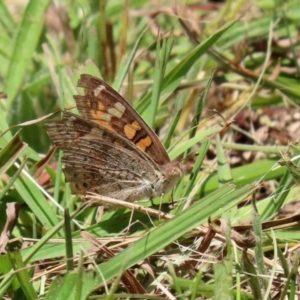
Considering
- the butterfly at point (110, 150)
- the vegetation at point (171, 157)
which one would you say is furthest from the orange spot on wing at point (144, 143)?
the vegetation at point (171, 157)

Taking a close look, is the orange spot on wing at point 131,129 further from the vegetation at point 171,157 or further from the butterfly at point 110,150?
the vegetation at point 171,157

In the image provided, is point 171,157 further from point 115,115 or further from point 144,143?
point 115,115

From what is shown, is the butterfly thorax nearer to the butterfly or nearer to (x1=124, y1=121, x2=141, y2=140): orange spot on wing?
the butterfly

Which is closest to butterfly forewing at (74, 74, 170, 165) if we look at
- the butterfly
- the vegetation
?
the butterfly

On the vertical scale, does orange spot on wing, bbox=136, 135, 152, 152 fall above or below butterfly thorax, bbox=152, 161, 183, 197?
above

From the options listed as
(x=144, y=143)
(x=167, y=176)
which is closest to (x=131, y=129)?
(x=144, y=143)

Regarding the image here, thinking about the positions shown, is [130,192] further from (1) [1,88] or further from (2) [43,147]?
Result: (1) [1,88]
